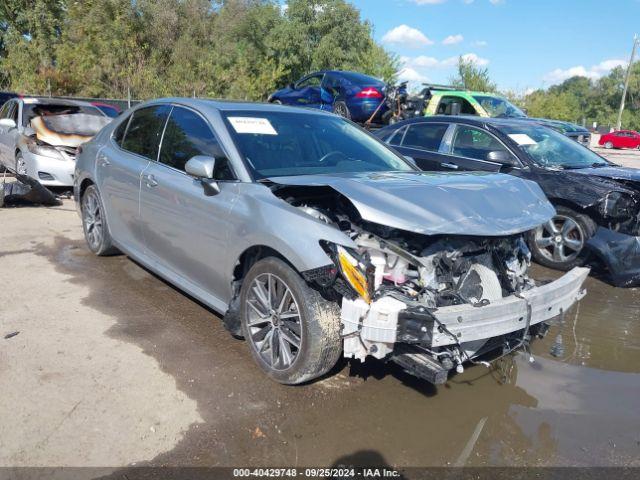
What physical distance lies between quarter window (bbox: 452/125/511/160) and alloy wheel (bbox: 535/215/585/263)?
43.9 inches

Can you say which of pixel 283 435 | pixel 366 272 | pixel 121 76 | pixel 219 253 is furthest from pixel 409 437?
pixel 121 76

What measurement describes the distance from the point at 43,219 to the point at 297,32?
24.8m

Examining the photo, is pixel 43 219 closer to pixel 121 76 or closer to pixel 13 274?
pixel 13 274

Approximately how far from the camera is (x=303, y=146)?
14.0 feet

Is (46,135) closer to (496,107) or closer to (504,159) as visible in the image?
(504,159)

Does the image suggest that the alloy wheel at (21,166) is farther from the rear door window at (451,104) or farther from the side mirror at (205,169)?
the rear door window at (451,104)

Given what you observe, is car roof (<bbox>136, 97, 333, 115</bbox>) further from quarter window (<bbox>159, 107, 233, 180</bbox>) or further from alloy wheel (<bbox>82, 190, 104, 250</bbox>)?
alloy wheel (<bbox>82, 190, 104, 250</bbox>)

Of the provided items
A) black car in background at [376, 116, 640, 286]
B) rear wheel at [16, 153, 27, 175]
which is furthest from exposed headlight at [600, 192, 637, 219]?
rear wheel at [16, 153, 27, 175]

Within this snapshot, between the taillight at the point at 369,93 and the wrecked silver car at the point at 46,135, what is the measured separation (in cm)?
573

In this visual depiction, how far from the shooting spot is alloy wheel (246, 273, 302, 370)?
132 inches

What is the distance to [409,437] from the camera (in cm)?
305

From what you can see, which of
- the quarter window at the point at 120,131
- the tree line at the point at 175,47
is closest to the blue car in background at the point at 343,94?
the quarter window at the point at 120,131

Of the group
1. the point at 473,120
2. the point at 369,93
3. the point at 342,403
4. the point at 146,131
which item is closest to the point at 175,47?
the point at 369,93

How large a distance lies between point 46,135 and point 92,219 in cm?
421
